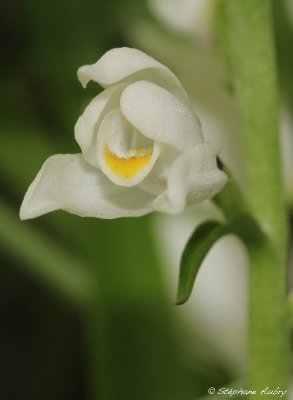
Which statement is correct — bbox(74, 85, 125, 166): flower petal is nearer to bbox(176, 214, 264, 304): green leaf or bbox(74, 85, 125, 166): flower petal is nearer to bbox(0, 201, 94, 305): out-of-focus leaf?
bbox(176, 214, 264, 304): green leaf

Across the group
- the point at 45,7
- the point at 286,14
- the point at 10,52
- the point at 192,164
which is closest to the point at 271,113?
the point at 192,164

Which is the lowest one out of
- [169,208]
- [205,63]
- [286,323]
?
[286,323]

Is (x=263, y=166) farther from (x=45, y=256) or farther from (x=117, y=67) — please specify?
(x=45, y=256)

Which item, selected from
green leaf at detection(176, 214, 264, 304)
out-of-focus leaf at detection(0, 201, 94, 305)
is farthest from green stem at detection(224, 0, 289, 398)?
out-of-focus leaf at detection(0, 201, 94, 305)

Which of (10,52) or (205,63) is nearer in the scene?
(205,63)

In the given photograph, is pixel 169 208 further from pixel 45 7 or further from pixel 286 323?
pixel 45 7

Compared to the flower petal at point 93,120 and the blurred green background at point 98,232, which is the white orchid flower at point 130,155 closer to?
the flower petal at point 93,120

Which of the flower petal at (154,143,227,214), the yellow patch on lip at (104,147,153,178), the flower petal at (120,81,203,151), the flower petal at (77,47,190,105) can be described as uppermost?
the flower petal at (77,47,190,105)
